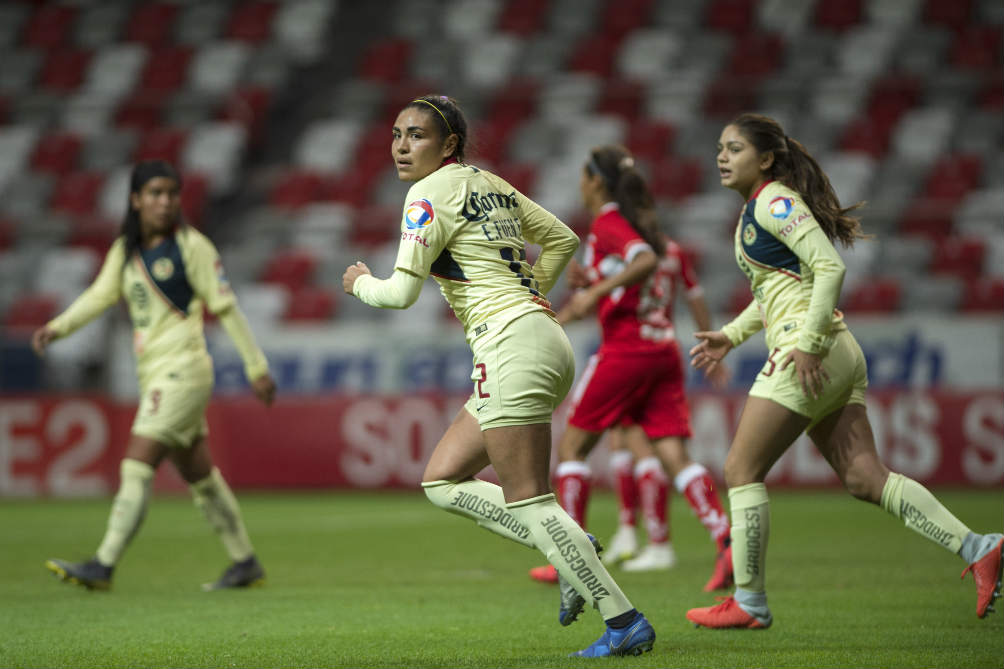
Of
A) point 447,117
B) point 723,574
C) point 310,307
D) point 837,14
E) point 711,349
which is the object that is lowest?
point 723,574

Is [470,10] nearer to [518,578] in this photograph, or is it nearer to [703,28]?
[703,28]

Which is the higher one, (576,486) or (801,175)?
(801,175)

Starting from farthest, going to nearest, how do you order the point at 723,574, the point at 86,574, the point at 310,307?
1. the point at 310,307
2. the point at 86,574
3. the point at 723,574

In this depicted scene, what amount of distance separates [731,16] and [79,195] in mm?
10984

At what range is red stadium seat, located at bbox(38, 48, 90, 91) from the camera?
23547 millimetres

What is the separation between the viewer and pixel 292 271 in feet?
60.7

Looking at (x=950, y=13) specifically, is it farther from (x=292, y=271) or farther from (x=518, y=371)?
(x=518, y=371)

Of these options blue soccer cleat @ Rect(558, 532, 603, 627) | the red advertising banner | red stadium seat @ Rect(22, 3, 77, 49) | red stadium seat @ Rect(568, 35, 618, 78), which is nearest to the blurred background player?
blue soccer cleat @ Rect(558, 532, 603, 627)

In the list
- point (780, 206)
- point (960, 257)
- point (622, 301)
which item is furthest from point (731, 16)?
point (780, 206)

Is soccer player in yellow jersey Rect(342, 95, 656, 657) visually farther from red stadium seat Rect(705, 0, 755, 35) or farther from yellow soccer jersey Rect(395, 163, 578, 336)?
red stadium seat Rect(705, 0, 755, 35)

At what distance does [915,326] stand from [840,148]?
5257mm

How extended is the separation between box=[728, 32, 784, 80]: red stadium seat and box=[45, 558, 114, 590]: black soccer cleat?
1507cm

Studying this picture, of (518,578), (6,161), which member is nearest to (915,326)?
(518,578)

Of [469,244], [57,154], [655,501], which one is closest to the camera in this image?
[469,244]
